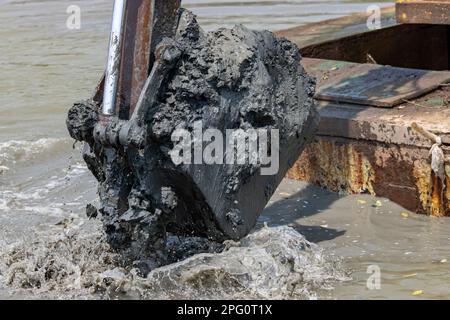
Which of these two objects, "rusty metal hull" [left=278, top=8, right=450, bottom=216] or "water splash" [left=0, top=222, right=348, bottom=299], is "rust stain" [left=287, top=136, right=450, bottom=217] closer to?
"rusty metal hull" [left=278, top=8, right=450, bottom=216]

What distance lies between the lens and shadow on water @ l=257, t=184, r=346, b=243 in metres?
5.34

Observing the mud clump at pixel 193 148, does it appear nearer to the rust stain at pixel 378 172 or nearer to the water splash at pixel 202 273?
the water splash at pixel 202 273

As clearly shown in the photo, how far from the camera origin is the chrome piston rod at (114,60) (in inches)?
175

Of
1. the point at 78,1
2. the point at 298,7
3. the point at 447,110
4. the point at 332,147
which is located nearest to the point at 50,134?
the point at 332,147

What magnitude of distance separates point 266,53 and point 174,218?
875 millimetres

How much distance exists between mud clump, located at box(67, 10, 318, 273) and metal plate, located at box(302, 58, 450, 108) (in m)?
1.15

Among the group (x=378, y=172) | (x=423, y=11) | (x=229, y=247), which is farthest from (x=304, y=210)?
(x=423, y=11)

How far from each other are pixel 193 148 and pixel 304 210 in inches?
58.5

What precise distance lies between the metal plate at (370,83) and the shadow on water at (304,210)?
0.55m

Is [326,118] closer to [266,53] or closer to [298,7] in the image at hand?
[266,53]

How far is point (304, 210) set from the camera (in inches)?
224

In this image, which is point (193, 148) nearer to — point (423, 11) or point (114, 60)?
point (114, 60)

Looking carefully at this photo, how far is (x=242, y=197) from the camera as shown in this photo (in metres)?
4.59

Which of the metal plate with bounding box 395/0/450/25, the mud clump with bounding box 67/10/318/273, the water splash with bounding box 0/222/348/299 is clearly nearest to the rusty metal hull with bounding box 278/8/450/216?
the metal plate with bounding box 395/0/450/25
